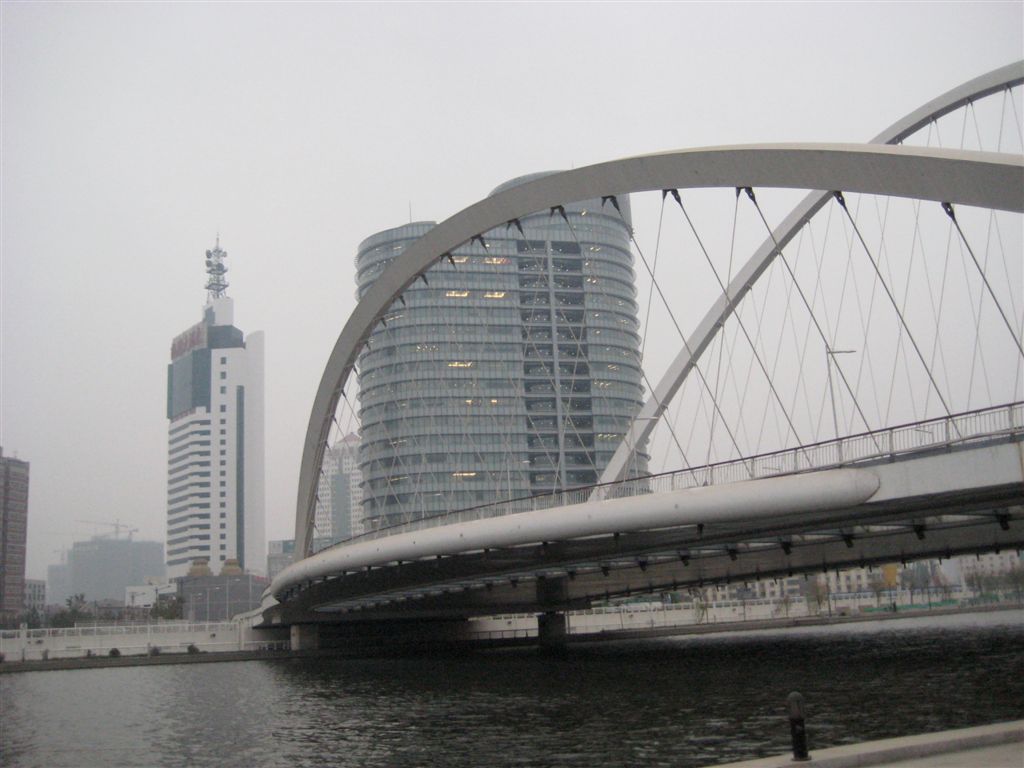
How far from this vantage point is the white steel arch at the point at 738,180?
2281cm

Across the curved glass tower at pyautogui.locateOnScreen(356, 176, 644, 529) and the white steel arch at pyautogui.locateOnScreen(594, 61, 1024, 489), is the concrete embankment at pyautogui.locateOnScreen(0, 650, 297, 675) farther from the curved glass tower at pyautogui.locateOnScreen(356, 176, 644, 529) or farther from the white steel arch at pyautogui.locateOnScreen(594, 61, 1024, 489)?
the curved glass tower at pyautogui.locateOnScreen(356, 176, 644, 529)

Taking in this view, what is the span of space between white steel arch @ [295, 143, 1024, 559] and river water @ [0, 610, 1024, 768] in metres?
10.9

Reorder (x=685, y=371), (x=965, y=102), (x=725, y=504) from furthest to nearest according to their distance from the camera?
(x=685, y=371), (x=965, y=102), (x=725, y=504)

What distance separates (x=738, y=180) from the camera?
3158 cm

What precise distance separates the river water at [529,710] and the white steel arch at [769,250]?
9.70 metres

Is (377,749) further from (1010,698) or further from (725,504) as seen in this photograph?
(1010,698)

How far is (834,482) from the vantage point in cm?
2591

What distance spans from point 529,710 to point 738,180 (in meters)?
16.0

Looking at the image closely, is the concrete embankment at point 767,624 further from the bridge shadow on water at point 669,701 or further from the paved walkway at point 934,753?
the paved walkway at point 934,753

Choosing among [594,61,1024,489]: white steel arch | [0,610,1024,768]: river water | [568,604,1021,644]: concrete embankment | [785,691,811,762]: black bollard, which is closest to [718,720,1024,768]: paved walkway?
[785,691,811,762]: black bollard

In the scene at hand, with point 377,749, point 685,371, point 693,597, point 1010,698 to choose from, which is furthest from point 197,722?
point 693,597

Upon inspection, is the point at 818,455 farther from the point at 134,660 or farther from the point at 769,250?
the point at 134,660

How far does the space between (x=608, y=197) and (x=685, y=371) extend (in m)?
14.4

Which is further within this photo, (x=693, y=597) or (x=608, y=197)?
(x=693, y=597)
